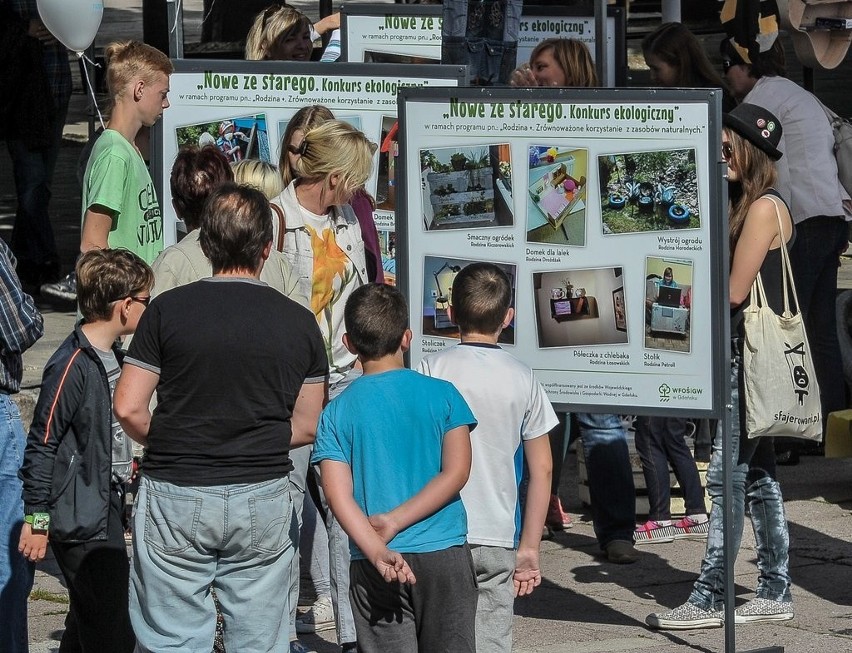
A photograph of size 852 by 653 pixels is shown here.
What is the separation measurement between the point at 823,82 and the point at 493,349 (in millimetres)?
19894

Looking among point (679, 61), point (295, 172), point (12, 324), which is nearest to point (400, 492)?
point (12, 324)

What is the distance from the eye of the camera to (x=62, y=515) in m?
4.22

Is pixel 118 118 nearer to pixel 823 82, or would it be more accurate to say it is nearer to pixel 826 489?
pixel 826 489

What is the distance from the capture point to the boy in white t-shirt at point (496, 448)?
4.22m

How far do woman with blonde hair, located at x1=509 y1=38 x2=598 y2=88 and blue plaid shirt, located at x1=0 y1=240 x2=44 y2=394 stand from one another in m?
3.15

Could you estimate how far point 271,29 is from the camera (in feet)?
23.6

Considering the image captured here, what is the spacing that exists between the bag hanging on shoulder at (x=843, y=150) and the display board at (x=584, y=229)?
290 centimetres

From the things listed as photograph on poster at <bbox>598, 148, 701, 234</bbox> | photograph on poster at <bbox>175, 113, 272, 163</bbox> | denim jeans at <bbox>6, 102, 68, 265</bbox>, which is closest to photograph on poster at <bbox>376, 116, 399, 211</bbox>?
photograph on poster at <bbox>175, 113, 272, 163</bbox>

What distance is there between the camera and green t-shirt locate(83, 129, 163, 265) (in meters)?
5.33

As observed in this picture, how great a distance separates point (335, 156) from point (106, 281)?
1.05m

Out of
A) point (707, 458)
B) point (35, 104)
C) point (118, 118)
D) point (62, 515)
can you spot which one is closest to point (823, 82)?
point (35, 104)

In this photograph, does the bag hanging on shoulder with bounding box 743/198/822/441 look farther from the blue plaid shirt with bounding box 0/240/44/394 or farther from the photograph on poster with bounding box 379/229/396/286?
the blue plaid shirt with bounding box 0/240/44/394

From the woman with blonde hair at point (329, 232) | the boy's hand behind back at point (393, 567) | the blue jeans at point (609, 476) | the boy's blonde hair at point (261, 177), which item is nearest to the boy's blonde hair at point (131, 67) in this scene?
the boy's blonde hair at point (261, 177)

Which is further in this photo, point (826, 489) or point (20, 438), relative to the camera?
point (826, 489)
